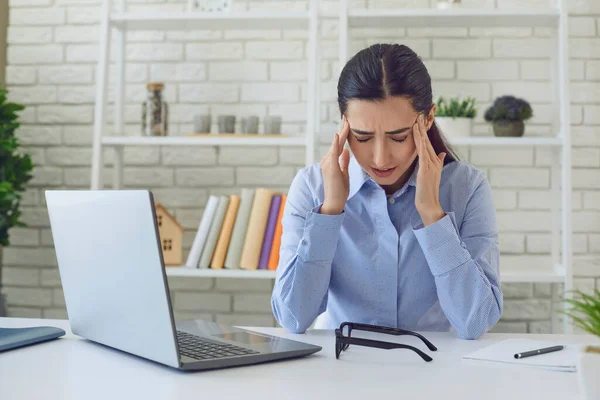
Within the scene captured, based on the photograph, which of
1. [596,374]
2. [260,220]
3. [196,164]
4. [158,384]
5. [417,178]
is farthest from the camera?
[196,164]

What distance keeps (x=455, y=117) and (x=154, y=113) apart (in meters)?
1.04

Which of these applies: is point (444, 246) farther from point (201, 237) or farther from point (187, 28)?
point (187, 28)

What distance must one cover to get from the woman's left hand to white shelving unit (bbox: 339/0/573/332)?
2.47 feet

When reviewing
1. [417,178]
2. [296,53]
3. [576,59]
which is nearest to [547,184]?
[576,59]

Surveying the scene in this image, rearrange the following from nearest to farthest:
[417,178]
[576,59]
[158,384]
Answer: [158,384]
[417,178]
[576,59]

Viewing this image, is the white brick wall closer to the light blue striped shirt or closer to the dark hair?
the light blue striped shirt

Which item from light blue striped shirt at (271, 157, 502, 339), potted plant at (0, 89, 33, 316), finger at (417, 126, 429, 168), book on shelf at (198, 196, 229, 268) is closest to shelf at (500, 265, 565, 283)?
light blue striped shirt at (271, 157, 502, 339)

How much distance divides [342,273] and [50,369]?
0.72 meters

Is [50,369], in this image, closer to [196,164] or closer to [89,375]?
[89,375]

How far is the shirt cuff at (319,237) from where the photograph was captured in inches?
56.1

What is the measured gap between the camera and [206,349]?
3.56 feet

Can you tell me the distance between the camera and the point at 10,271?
2742mm

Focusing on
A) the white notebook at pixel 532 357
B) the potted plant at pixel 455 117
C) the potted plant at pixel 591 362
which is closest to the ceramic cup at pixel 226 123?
the potted plant at pixel 455 117

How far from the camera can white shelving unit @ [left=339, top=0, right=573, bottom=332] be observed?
7.18 feet
